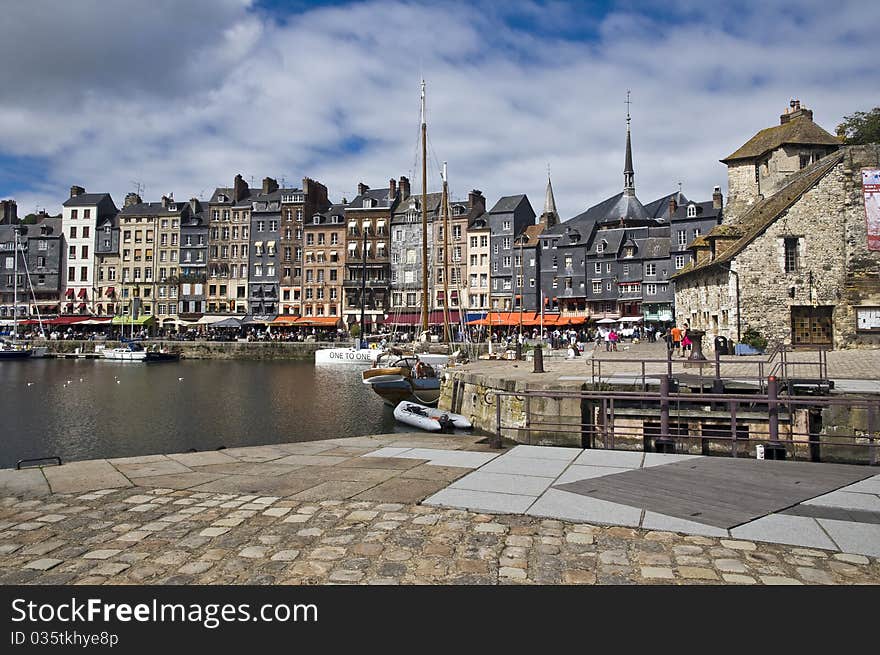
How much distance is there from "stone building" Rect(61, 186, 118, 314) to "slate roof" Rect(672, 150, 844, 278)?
77.4m

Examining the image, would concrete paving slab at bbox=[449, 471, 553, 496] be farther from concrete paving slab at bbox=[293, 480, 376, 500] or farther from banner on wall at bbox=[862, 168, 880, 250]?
banner on wall at bbox=[862, 168, 880, 250]

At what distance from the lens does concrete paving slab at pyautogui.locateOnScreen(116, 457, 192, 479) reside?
7.68 meters

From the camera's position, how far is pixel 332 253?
75.2 meters

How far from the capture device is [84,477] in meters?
7.46

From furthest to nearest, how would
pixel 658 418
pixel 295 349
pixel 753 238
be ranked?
pixel 295 349 < pixel 753 238 < pixel 658 418

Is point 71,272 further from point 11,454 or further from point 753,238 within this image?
point 753,238

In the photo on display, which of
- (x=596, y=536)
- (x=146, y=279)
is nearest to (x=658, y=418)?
(x=596, y=536)

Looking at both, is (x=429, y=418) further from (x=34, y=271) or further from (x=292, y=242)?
(x=34, y=271)

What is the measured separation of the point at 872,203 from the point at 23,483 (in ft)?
116

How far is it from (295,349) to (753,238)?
47.0 meters

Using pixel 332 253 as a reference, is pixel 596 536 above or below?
below

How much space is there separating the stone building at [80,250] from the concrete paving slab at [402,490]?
87333 mm

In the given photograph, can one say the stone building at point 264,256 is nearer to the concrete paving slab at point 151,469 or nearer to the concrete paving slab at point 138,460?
the concrete paving slab at point 138,460

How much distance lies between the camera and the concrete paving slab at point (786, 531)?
195 inches
